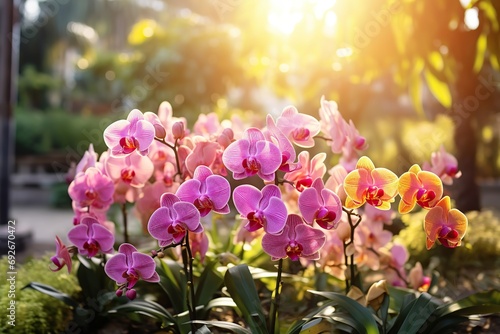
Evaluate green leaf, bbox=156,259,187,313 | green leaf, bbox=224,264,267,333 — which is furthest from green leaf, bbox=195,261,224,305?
green leaf, bbox=224,264,267,333

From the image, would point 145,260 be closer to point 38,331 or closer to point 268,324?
point 268,324

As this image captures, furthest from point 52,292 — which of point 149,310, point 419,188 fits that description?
point 419,188

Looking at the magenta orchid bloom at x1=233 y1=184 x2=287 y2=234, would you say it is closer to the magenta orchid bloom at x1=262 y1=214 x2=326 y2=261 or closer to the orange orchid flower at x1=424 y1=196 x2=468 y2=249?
the magenta orchid bloom at x1=262 y1=214 x2=326 y2=261

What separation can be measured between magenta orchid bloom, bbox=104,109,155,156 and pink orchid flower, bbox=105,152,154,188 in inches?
11.3

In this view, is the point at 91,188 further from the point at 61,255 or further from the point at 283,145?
the point at 283,145

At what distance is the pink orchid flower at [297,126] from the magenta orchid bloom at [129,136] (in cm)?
37

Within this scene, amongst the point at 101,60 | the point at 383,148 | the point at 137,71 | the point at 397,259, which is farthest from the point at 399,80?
the point at 101,60

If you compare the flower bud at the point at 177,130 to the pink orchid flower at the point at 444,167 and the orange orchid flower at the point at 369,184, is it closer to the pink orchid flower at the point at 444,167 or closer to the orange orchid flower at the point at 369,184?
the orange orchid flower at the point at 369,184

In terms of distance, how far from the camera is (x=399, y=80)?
4289mm

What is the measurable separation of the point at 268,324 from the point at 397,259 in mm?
755

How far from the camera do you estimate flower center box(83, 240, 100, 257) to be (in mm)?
1873

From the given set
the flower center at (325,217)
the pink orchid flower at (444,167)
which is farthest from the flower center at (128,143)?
the pink orchid flower at (444,167)

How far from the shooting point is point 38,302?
215cm

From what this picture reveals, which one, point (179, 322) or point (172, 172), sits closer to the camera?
point (179, 322)
